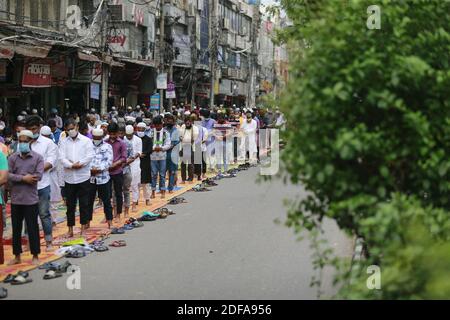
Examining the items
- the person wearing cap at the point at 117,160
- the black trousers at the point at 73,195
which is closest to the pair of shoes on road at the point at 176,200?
the person wearing cap at the point at 117,160

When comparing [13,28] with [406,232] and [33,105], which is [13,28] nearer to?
[33,105]

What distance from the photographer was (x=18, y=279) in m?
9.02

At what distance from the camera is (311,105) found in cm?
508

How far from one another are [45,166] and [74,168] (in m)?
1.19

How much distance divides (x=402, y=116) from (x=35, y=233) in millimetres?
6293

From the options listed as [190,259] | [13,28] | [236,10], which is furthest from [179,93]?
[190,259]

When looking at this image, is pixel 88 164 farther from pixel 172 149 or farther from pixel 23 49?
pixel 23 49

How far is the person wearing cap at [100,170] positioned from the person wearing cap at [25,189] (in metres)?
2.57

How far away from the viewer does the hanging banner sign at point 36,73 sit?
2141cm

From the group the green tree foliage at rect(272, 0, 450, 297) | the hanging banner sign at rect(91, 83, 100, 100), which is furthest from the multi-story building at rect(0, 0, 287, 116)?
the green tree foliage at rect(272, 0, 450, 297)

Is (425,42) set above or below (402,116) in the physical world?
above

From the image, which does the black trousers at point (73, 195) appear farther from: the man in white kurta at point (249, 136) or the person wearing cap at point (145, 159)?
the man in white kurta at point (249, 136)

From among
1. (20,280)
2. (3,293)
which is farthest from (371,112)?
(20,280)

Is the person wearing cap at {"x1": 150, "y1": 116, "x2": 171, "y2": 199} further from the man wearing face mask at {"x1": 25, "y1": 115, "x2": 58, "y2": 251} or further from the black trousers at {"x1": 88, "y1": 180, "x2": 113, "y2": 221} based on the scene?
the man wearing face mask at {"x1": 25, "y1": 115, "x2": 58, "y2": 251}
